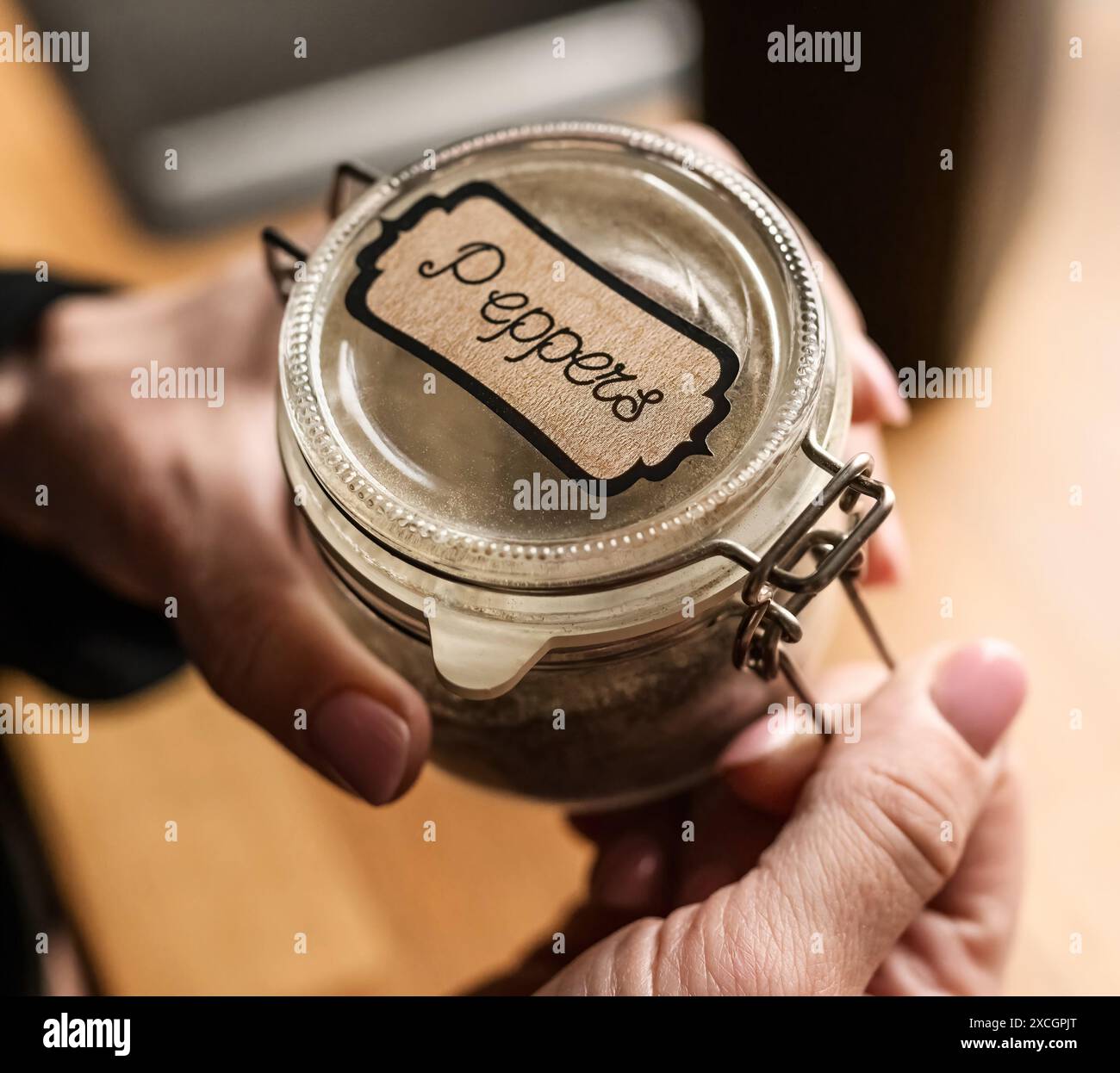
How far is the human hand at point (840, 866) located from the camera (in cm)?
45

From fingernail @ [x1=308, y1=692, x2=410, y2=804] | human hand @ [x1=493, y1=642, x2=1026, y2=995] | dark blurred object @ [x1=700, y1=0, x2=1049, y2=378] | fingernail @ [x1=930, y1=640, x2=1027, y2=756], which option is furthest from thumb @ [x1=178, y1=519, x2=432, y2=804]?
dark blurred object @ [x1=700, y1=0, x2=1049, y2=378]

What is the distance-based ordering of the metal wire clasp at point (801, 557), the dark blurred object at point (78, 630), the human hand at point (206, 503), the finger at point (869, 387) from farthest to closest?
the dark blurred object at point (78, 630)
the finger at point (869, 387)
the human hand at point (206, 503)
the metal wire clasp at point (801, 557)

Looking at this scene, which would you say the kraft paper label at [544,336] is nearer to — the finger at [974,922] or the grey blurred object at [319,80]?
the finger at [974,922]

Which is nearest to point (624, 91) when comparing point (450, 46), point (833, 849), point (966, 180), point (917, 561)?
point (450, 46)

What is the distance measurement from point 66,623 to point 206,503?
0.18 m

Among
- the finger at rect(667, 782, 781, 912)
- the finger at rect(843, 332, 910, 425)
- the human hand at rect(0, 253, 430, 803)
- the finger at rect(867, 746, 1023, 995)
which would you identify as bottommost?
the finger at rect(867, 746, 1023, 995)

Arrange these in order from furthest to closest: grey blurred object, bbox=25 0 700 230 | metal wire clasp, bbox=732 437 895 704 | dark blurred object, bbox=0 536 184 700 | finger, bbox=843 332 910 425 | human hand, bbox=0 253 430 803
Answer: grey blurred object, bbox=25 0 700 230 < dark blurred object, bbox=0 536 184 700 < finger, bbox=843 332 910 425 < human hand, bbox=0 253 430 803 < metal wire clasp, bbox=732 437 895 704

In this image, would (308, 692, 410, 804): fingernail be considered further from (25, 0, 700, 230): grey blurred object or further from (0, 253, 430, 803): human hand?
(25, 0, 700, 230): grey blurred object

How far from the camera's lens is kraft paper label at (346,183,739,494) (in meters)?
0.40

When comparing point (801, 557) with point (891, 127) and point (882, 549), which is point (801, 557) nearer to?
point (882, 549)

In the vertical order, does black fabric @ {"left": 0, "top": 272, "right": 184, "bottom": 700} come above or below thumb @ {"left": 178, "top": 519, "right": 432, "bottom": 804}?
below

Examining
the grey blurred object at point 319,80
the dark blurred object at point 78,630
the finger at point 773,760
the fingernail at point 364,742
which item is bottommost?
the dark blurred object at point 78,630

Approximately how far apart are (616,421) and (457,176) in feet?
0.47

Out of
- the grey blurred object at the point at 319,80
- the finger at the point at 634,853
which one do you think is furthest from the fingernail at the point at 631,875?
the grey blurred object at the point at 319,80
